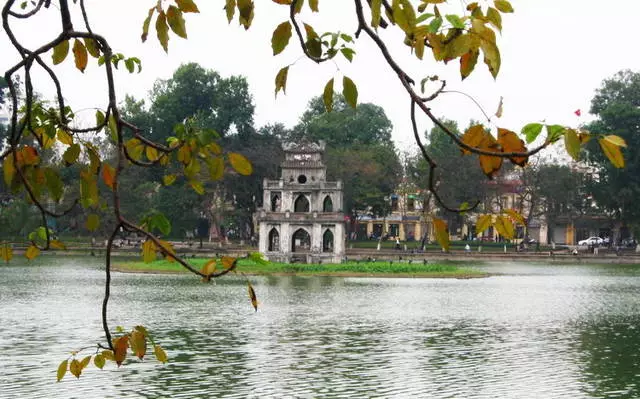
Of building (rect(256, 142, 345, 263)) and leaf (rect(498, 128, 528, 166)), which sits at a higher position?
building (rect(256, 142, 345, 263))

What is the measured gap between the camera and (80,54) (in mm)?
3816

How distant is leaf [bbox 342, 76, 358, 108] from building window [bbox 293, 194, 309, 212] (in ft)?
177

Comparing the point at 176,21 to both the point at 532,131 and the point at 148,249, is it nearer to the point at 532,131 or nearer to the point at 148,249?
the point at 148,249

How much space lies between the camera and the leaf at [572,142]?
2.80 m

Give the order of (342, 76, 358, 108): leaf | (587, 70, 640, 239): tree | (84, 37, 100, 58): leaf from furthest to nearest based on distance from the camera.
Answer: (587, 70, 640, 239): tree → (84, 37, 100, 58): leaf → (342, 76, 358, 108): leaf

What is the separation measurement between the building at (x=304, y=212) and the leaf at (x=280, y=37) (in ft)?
171

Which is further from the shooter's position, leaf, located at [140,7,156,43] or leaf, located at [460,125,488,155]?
leaf, located at [140,7,156,43]

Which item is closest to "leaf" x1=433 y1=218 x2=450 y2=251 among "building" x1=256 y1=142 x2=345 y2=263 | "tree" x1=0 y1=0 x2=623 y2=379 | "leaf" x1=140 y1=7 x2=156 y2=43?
"tree" x1=0 y1=0 x2=623 y2=379

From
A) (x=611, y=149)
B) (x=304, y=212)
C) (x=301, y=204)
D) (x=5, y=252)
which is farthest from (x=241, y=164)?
(x=301, y=204)

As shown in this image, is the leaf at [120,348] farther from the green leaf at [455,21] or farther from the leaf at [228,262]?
the green leaf at [455,21]

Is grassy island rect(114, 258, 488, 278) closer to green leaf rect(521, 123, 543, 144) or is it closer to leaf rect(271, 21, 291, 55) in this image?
leaf rect(271, 21, 291, 55)

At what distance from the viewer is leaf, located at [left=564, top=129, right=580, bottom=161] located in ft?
9.18

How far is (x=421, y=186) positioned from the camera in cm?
7269

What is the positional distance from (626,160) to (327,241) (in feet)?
74.5
